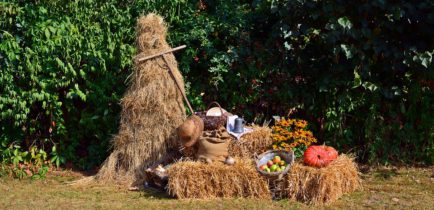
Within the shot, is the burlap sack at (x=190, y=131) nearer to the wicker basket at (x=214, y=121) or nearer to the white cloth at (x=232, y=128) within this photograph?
the wicker basket at (x=214, y=121)

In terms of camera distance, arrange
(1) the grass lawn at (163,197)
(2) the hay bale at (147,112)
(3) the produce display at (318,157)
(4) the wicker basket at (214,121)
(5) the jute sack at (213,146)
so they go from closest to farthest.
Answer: (1) the grass lawn at (163,197) → (3) the produce display at (318,157) → (5) the jute sack at (213,146) → (4) the wicker basket at (214,121) → (2) the hay bale at (147,112)

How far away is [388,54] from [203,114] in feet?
7.51

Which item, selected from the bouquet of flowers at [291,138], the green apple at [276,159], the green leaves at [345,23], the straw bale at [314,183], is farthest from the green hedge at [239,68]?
the straw bale at [314,183]

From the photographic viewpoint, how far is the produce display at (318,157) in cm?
687

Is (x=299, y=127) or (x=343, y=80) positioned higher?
(x=343, y=80)

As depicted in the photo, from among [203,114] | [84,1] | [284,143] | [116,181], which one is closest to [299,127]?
[284,143]

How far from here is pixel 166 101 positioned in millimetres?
7605

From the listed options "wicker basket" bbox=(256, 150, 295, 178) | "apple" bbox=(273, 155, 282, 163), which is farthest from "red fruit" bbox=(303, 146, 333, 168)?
"apple" bbox=(273, 155, 282, 163)

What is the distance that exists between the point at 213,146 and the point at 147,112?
96cm

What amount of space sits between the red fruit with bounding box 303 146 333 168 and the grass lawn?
1.39 ft

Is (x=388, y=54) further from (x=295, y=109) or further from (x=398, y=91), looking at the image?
(x=295, y=109)

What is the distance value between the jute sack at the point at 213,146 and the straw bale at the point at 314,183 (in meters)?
0.76

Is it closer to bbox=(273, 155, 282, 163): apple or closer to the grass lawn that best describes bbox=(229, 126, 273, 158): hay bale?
bbox=(273, 155, 282, 163): apple

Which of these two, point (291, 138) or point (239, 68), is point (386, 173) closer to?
point (291, 138)
